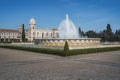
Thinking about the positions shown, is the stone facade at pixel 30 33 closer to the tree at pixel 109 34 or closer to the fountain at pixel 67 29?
the tree at pixel 109 34

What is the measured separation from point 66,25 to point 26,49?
11.9 m

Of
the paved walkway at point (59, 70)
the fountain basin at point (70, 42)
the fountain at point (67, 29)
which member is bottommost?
the paved walkway at point (59, 70)

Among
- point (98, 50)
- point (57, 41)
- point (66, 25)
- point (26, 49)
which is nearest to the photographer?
point (98, 50)

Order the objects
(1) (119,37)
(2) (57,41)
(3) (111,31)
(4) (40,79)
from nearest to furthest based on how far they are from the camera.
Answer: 1. (4) (40,79)
2. (2) (57,41)
3. (1) (119,37)
4. (3) (111,31)

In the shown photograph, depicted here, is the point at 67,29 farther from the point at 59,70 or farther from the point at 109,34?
the point at 109,34

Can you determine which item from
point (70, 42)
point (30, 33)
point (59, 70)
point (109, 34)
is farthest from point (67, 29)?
point (30, 33)

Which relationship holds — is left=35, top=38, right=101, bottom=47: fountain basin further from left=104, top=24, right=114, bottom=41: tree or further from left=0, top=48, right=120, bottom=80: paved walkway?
left=104, top=24, right=114, bottom=41: tree

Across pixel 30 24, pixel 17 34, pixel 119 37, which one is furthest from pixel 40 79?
pixel 17 34

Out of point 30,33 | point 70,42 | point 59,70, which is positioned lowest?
point 59,70

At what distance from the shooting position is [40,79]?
25.6ft

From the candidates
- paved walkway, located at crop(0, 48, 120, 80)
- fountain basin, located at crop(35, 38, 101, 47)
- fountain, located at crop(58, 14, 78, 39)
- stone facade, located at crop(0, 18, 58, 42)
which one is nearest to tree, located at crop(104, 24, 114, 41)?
stone facade, located at crop(0, 18, 58, 42)

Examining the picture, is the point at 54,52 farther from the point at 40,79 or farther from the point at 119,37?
the point at 119,37

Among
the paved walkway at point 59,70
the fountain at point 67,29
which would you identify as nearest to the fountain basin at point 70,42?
the fountain at point 67,29

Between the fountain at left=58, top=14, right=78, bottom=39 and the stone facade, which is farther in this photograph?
the stone facade
